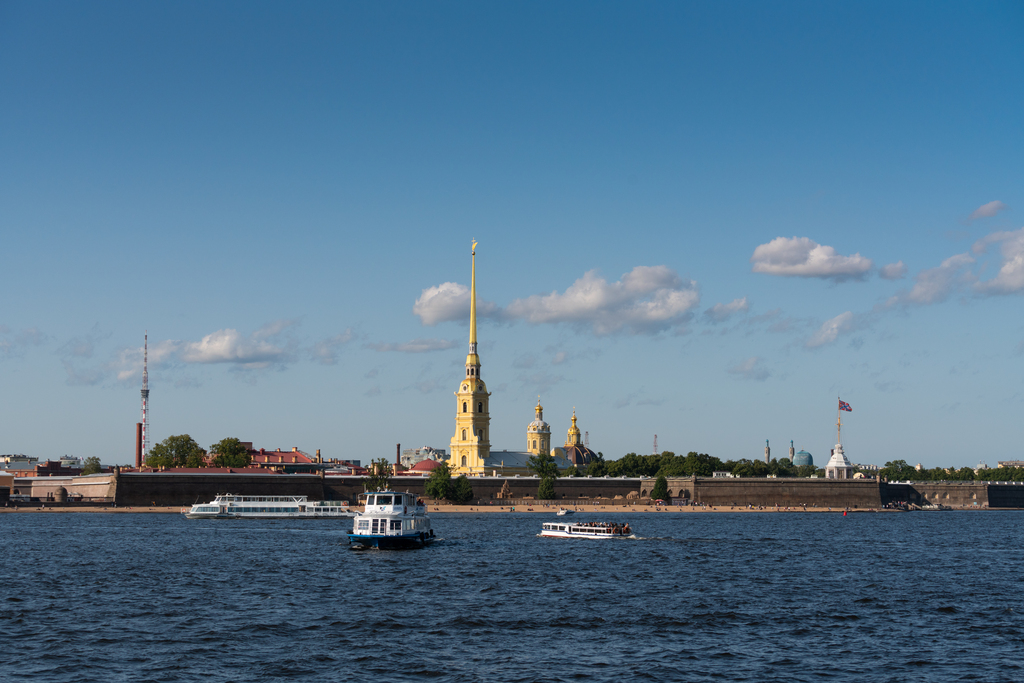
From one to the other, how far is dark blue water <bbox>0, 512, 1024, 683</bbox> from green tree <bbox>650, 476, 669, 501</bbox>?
68395 millimetres

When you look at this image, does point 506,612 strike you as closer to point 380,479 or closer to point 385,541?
point 385,541

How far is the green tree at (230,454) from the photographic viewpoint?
464 feet

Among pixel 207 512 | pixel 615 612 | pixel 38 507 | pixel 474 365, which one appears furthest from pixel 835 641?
pixel 474 365

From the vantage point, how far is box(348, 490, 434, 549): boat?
6106 cm

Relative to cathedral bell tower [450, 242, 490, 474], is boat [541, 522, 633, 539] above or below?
below

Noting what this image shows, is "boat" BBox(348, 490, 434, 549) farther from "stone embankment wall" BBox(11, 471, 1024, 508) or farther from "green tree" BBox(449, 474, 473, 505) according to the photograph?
"green tree" BBox(449, 474, 473, 505)

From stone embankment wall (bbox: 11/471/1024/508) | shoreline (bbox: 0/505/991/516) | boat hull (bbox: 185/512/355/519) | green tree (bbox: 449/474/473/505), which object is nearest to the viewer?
boat hull (bbox: 185/512/355/519)

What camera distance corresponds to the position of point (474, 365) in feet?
506

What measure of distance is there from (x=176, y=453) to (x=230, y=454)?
8239 mm

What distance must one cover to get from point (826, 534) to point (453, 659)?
5762cm

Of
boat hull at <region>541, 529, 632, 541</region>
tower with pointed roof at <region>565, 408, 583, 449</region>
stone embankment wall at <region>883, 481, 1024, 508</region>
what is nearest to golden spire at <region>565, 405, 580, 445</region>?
tower with pointed roof at <region>565, 408, 583, 449</region>

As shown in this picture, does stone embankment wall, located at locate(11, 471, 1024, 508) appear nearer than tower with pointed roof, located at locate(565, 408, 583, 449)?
Yes

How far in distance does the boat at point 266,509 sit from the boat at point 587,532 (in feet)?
113

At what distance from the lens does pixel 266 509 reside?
342 feet
